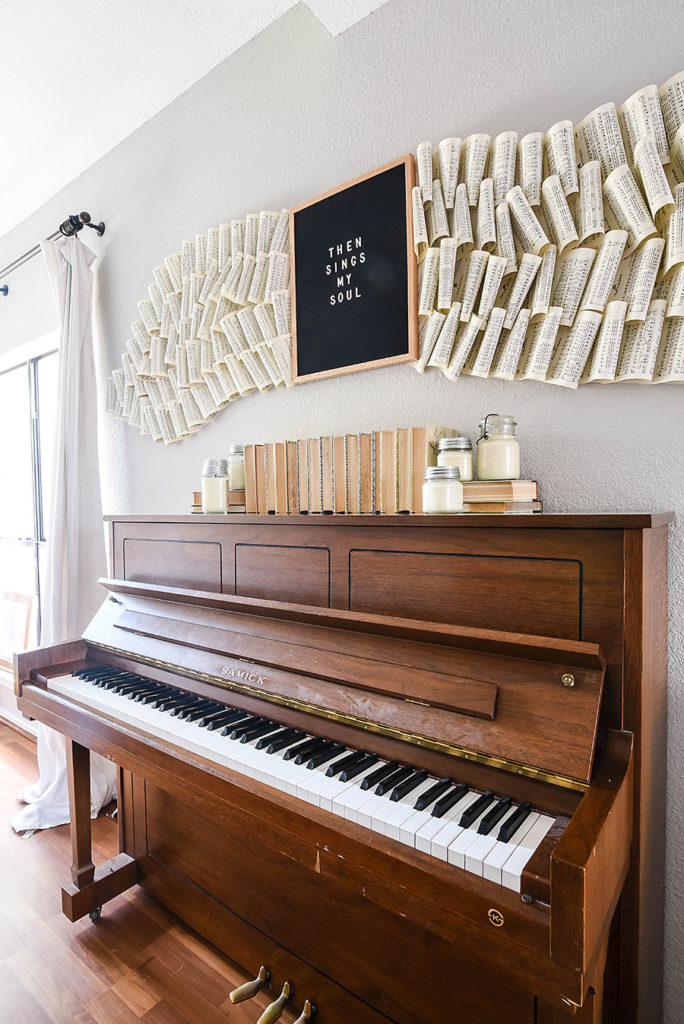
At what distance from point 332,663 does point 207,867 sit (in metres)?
0.89

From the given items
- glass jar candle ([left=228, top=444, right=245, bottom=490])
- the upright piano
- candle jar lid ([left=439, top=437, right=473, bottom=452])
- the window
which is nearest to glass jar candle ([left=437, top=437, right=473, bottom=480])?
candle jar lid ([left=439, top=437, right=473, bottom=452])

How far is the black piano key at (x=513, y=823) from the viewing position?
33.1 inches

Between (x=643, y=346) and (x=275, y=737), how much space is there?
1.14 m

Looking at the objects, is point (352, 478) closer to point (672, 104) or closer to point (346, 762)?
point (346, 762)

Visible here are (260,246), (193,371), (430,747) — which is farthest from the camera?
(193,371)

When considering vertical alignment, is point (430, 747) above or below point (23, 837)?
above

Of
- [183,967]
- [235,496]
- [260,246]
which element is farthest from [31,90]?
[183,967]

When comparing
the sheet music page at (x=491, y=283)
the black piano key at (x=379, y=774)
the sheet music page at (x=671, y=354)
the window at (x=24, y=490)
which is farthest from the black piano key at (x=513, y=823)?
the window at (x=24, y=490)

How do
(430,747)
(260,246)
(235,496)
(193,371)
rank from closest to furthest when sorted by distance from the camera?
(430,747) → (235,496) → (260,246) → (193,371)

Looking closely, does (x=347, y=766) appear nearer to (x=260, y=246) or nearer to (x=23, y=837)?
(x=260, y=246)

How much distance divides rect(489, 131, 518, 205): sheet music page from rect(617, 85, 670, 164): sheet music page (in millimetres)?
257

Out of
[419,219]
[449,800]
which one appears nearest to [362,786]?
[449,800]

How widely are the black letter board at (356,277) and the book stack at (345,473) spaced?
0.32 meters

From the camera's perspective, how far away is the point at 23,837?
7.62 feet
